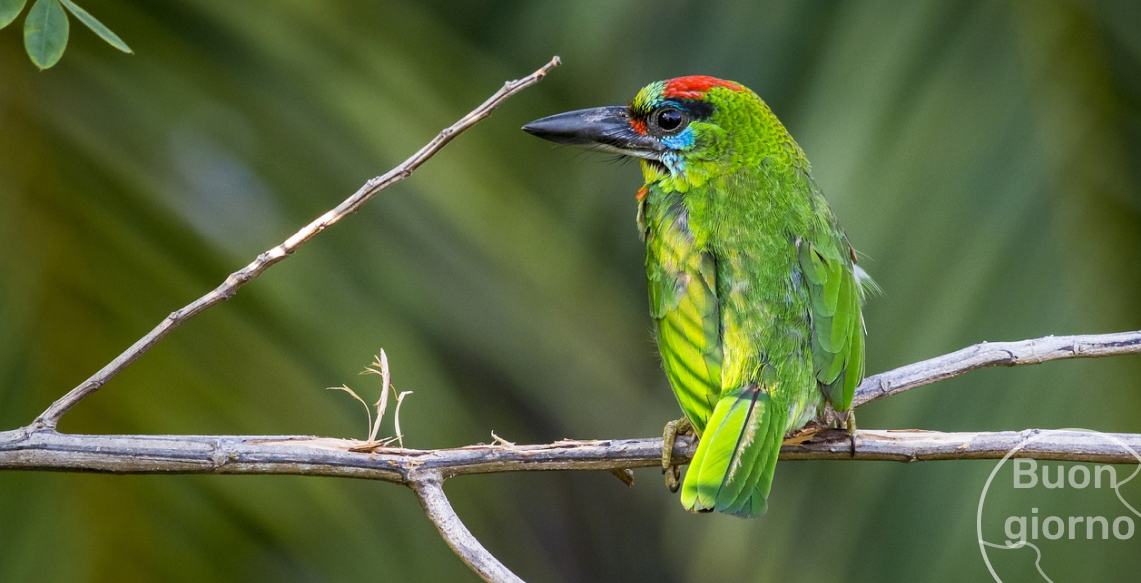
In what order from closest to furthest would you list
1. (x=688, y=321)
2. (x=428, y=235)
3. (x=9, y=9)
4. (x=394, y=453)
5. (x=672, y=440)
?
1. (x=9, y=9)
2. (x=394, y=453)
3. (x=672, y=440)
4. (x=688, y=321)
5. (x=428, y=235)

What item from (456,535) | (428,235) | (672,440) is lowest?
(456,535)

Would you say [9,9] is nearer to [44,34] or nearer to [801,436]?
[44,34]

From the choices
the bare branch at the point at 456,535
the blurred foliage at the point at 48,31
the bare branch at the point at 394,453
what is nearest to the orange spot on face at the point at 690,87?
Answer: the bare branch at the point at 394,453

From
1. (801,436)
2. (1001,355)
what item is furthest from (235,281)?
(1001,355)

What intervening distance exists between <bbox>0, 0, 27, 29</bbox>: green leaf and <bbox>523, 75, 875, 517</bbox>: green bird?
1186 mm

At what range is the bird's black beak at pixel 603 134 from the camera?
2461 millimetres

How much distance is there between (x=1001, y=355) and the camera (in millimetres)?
1898

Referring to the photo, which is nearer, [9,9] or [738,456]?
[9,9]

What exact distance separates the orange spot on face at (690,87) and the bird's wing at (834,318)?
1.47 ft

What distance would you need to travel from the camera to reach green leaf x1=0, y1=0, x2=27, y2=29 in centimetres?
134

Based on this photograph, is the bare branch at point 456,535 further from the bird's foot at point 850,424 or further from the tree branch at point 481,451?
the bird's foot at point 850,424

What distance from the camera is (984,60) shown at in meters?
2.72

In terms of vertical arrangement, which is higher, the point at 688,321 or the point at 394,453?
the point at 688,321

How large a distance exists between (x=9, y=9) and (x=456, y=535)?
2.96 ft
